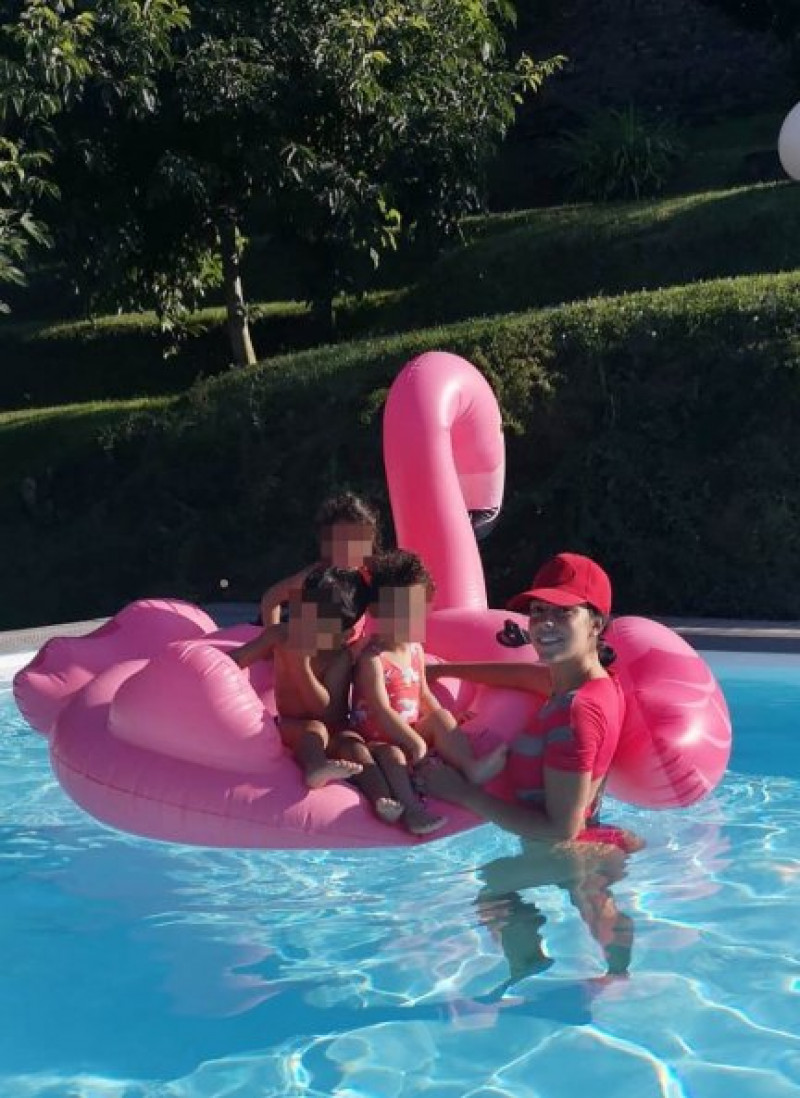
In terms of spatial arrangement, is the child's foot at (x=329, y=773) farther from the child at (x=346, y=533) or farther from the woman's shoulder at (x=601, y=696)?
the woman's shoulder at (x=601, y=696)

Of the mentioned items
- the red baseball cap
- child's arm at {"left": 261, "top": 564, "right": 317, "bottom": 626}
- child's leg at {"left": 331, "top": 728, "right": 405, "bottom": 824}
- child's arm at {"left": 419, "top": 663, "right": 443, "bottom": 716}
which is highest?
the red baseball cap

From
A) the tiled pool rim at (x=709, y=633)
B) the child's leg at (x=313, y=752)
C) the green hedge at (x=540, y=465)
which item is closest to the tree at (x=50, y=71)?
the green hedge at (x=540, y=465)

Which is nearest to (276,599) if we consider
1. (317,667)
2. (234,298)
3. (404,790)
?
(317,667)

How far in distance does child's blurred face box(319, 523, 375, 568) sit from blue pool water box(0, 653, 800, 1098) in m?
0.92

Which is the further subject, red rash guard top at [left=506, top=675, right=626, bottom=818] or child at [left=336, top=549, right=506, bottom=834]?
child at [left=336, top=549, right=506, bottom=834]

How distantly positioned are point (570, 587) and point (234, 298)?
940 centimetres

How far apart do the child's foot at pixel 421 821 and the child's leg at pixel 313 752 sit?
0.21 metres

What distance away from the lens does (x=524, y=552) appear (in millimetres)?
8984

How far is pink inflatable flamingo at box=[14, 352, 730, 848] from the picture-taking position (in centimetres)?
440

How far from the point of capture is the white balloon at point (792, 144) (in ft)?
41.5

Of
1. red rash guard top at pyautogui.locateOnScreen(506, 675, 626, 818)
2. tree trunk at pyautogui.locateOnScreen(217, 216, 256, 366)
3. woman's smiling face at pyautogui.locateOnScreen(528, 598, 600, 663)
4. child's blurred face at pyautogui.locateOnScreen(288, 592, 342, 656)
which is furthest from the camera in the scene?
tree trunk at pyautogui.locateOnScreen(217, 216, 256, 366)

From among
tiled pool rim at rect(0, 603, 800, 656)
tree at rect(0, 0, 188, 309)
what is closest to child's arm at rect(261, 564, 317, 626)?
tiled pool rim at rect(0, 603, 800, 656)

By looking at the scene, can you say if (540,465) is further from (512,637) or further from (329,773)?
(329,773)

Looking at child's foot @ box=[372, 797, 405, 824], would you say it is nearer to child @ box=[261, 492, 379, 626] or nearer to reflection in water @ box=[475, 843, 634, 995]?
reflection in water @ box=[475, 843, 634, 995]
